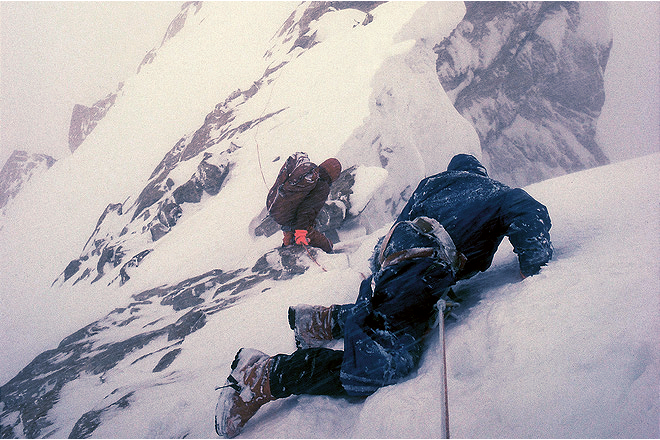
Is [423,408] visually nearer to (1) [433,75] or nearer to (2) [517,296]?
(2) [517,296]

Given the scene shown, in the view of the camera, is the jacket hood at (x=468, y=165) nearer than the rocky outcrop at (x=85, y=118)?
Yes

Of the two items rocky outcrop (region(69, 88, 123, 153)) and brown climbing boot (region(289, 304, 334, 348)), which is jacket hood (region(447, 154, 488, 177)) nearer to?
brown climbing boot (region(289, 304, 334, 348))

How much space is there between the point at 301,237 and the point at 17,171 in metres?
3.07

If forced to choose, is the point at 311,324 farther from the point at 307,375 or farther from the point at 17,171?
the point at 17,171

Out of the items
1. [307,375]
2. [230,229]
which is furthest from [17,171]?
[307,375]

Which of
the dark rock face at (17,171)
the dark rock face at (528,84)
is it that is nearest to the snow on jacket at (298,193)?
the dark rock face at (17,171)

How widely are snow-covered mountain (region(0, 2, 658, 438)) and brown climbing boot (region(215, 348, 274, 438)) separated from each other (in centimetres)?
8

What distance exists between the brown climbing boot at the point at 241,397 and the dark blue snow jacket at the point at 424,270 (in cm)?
30

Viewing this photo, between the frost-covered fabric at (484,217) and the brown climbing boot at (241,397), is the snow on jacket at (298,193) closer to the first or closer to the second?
the frost-covered fabric at (484,217)

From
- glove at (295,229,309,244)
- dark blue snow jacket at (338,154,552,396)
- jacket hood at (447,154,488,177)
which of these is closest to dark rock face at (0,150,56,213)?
glove at (295,229,309,244)

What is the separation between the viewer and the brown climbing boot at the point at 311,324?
4.50 feet

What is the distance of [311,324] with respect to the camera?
138 centimetres

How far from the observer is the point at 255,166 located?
361 cm

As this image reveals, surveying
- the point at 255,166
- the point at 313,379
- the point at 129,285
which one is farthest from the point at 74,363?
the point at 255,166
